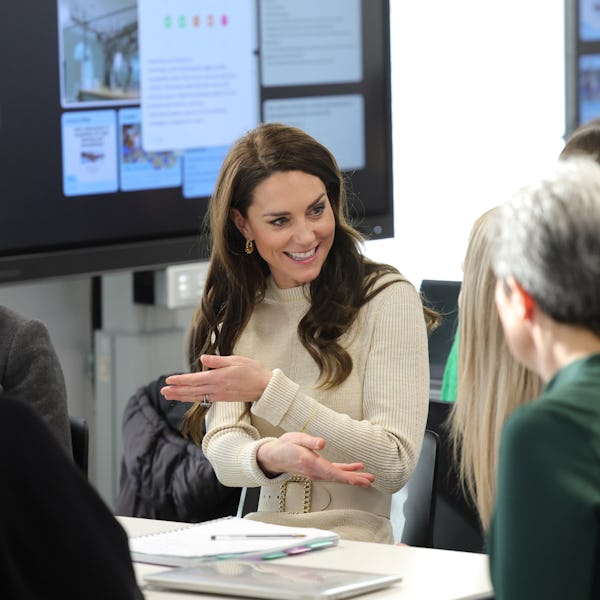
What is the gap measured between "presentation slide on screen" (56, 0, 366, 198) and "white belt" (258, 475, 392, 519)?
5.73 ft

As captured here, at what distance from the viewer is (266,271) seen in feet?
9.75

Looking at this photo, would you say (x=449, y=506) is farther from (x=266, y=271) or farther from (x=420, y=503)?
(x=266, y=271)

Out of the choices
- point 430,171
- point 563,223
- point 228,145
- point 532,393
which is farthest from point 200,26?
point 563,223

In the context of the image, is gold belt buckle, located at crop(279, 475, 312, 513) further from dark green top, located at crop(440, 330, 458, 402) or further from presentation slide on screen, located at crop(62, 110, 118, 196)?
presentation slide on screen, located at crop(62, 110, 118, 196)

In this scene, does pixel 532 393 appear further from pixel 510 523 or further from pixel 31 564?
pixel 31 564

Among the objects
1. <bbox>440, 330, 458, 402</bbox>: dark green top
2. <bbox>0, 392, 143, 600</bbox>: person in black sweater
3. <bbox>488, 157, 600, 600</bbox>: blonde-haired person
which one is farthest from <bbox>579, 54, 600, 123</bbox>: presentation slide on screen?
<bbox>0, 392, 143, 600</bbox>: person in black sweater

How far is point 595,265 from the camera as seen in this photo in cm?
137

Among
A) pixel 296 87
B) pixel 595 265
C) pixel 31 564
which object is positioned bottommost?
pixel 31 564

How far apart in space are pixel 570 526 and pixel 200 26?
3.33 meters

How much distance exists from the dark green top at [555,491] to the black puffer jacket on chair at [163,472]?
215 centimetres

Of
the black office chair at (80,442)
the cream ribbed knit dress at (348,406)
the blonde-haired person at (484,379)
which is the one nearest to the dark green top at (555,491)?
the blonde-haired person at (484,379)

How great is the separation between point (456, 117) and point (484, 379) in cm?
359

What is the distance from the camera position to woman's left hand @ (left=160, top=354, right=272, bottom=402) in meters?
2.60

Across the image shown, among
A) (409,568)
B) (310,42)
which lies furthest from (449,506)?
(310,42)
